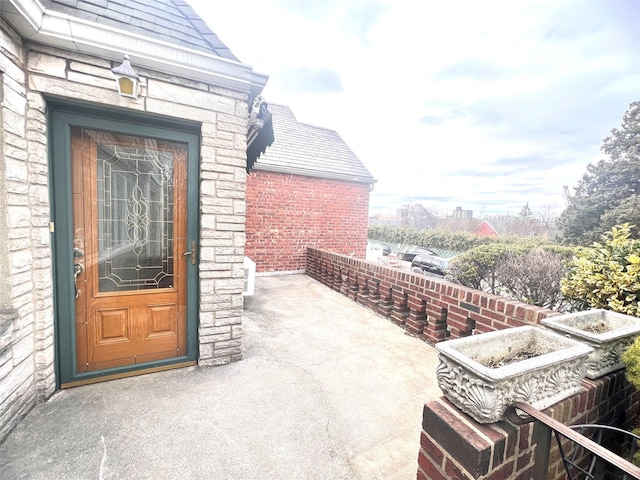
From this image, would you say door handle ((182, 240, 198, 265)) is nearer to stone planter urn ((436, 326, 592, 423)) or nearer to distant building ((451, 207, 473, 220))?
stone planter urn ((436, 326, 592, 423))

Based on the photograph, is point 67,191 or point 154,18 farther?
point 154,18

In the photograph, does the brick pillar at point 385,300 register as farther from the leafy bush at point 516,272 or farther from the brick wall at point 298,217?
the brick wall at point 298,217

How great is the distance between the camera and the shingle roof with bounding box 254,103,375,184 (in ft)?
24.6

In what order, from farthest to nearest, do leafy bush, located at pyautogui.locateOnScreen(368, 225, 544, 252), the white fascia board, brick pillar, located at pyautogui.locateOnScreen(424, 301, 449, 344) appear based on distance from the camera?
leafy bush, located at pyautogui.locateOnScreen(368, 225, 544, 252) < the white fascia board < brick pillar, located at pyautogui.locateOnScreen(424, 301, 449, 344)

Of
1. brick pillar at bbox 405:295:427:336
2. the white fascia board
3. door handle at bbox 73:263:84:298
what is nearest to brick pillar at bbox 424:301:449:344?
brick pillar at bbox 405:295:427:336

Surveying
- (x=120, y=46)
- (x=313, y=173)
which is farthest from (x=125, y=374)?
(x=313, y=173)

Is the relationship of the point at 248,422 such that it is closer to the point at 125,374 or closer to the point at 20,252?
the point at 125,374

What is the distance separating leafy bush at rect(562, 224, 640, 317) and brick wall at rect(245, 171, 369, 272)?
587cm

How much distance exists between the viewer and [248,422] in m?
1.94

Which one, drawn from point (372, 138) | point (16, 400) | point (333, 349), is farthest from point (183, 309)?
point (372, 138)

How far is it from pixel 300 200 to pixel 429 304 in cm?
514

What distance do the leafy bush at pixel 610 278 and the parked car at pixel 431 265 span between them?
25.1 feet

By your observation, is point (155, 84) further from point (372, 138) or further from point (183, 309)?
point (372, 138)

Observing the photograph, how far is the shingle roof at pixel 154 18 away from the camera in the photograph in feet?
6.77
